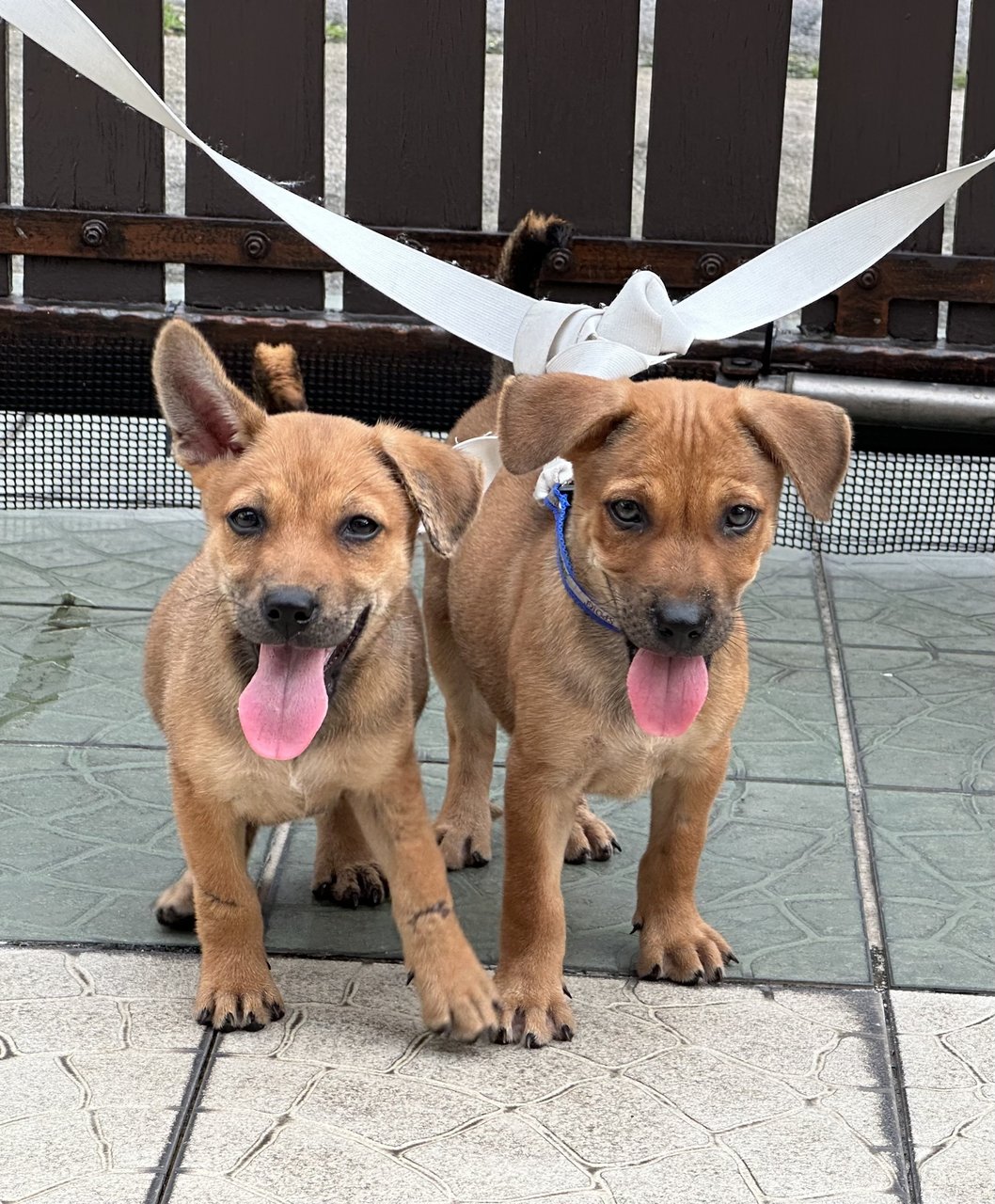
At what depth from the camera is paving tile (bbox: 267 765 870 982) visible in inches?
168

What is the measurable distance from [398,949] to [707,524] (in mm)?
1461

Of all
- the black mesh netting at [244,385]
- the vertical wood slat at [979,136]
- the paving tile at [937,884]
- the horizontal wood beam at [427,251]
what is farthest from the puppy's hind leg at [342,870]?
the vertical wood slat at [979,136]

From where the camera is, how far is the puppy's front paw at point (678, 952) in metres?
4.12

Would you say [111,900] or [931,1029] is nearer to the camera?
[931,1029]

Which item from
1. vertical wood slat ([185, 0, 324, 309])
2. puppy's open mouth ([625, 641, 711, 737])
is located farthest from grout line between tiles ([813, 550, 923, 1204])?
vertical wood slat ([185, 0, 324, 309])

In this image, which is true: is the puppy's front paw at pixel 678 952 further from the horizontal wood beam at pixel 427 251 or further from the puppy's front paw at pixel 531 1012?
the horizontal wood beam at pixel 427 251

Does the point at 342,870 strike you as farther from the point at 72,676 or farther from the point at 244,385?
the point at 244,385

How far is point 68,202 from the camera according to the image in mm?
7305

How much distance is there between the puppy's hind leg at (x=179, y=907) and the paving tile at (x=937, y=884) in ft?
5.91

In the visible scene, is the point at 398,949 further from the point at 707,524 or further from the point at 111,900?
the point at 707,524

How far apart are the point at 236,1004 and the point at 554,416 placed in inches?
61.9

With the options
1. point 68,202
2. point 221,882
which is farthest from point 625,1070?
point 68,202

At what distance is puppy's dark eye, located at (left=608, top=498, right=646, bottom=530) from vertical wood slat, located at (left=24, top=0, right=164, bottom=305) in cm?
433

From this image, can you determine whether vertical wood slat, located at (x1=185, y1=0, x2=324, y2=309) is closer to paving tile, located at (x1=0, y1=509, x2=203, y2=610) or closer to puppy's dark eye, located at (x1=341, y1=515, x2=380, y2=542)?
paving tile, located at (x1=0, y1=509, x2=203, y2=610)
